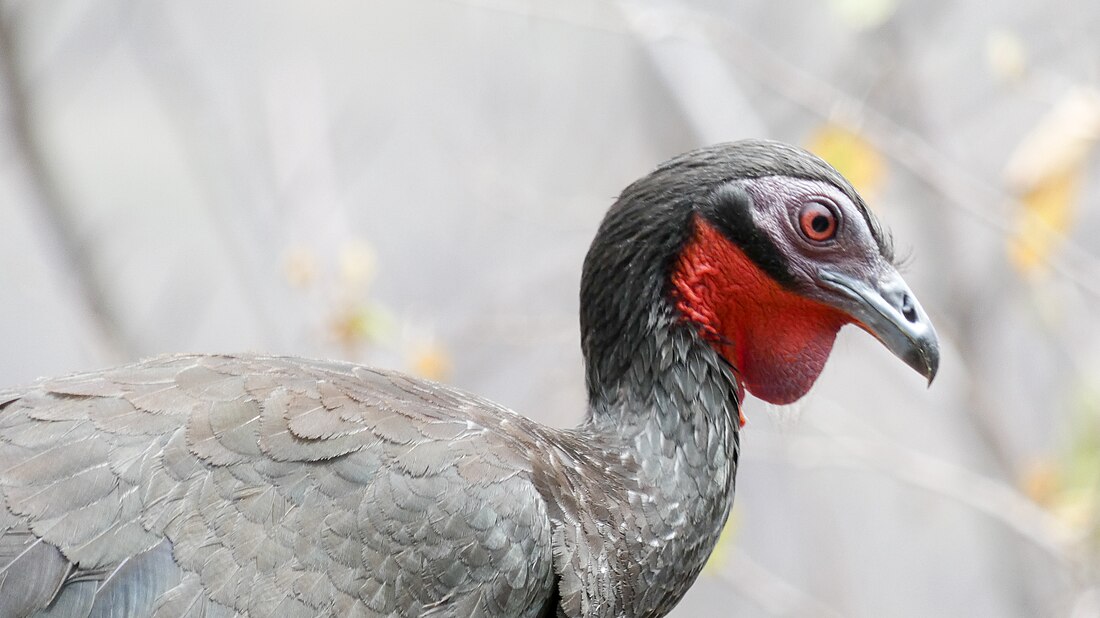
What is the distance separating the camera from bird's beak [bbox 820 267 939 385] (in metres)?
1.93

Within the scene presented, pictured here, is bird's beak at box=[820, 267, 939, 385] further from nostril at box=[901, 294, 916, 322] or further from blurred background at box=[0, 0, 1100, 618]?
blurred background at box=[0, 0, 1100, 618]

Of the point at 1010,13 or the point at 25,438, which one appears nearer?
the point at 25,438

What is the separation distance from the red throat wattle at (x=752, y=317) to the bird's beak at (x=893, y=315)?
0.18 ft

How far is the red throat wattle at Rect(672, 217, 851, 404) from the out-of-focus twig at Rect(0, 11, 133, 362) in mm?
2220

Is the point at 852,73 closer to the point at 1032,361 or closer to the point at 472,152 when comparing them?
the point at 472,152

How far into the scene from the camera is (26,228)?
533 cm

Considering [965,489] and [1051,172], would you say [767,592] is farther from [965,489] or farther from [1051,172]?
[1051,172]

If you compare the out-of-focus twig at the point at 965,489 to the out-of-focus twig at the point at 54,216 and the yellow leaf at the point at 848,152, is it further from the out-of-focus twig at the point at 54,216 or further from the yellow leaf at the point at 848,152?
the out-of-focus twig at the point at 54,216

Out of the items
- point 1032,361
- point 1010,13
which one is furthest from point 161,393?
point 1032,361

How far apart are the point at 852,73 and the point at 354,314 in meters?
2.28

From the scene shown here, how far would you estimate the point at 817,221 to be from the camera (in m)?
1.98

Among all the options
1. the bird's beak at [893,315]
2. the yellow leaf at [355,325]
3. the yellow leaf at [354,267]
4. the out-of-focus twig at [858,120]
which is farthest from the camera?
the yellow leaf at [354,267]

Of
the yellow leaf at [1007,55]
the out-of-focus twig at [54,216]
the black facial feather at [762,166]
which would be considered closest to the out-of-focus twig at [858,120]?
the yellow leaf at [1007,55]

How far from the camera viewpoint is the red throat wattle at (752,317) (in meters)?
2.01
